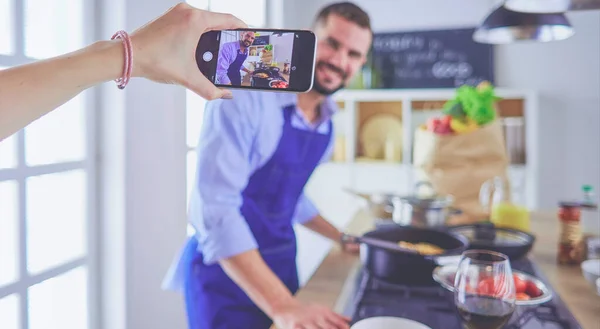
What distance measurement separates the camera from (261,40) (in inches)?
20.8

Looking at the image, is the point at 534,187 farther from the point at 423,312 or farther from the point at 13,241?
the point at 13,241

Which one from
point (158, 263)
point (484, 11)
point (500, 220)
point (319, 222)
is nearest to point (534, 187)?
point (484, 11)

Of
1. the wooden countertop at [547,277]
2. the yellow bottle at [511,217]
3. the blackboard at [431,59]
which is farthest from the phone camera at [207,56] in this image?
the blackboard at [431,59]

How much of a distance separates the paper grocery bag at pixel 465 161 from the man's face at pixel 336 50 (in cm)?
84

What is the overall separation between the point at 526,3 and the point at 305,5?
6.43 ft

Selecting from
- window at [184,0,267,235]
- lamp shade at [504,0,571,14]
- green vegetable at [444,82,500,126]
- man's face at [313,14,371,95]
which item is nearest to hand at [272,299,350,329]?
window at [184,0,267,235]

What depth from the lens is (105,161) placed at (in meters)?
0.86

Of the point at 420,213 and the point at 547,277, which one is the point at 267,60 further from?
the point at 420,213

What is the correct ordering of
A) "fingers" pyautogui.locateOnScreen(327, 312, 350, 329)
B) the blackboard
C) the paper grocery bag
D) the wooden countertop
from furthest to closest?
the blackboard, the paper grocery bag, the wooden countertop, "fingers" pyautogui.locateOnScreen(327, 312, 350, 329)

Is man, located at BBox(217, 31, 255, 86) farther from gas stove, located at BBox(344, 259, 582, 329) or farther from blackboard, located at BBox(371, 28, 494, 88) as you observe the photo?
blackboard, located at BBox(371, 28, 494, 88)

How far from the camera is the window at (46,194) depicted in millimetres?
719

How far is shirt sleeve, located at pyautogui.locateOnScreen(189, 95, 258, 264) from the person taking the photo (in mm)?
922

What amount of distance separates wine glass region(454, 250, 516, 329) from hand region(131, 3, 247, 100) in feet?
1.27

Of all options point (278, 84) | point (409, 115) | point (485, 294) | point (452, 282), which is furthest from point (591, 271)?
point (409, 115)
